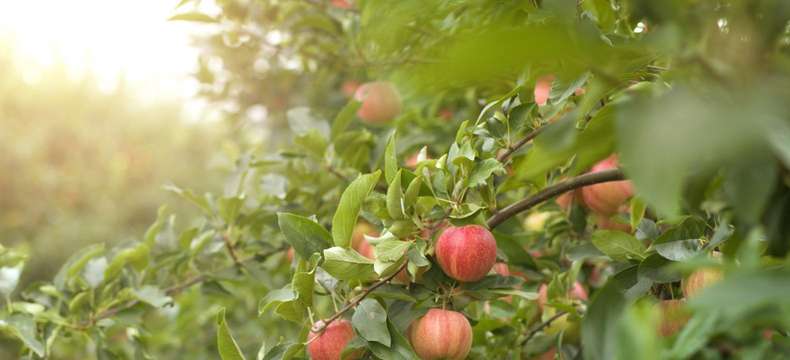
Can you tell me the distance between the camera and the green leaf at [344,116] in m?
0.91

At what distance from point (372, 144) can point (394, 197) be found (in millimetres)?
438

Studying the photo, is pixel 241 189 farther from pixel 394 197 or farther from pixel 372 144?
pixel 394 197

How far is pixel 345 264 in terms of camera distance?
0.59 metres

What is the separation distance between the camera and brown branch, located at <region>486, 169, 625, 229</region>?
564 mm

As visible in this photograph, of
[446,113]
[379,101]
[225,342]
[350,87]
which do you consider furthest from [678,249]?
[350,87]

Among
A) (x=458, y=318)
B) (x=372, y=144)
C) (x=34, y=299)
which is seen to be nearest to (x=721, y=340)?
(x=458, y=318)

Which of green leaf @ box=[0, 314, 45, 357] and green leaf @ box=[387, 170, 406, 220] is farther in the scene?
green leaf @ box=[0, 314, 45, 357]

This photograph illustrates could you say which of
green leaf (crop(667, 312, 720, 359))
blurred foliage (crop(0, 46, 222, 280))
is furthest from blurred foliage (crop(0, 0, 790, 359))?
blurred foliage (crop(0, 46, 222, 280))

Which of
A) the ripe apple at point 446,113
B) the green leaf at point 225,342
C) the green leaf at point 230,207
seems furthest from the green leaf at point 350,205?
the ripe apple at point 446,113

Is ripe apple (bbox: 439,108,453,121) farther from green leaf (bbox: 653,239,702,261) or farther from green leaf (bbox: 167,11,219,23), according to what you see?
green leaf (bbox: 653,239,702,261)

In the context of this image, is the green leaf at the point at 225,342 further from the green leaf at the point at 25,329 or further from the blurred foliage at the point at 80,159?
the blurred foliage at the point at 80,159

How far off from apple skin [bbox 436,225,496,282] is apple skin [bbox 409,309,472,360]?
0.12 ft

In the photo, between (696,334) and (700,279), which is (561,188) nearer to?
(700,279)

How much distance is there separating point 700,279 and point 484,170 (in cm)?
19
